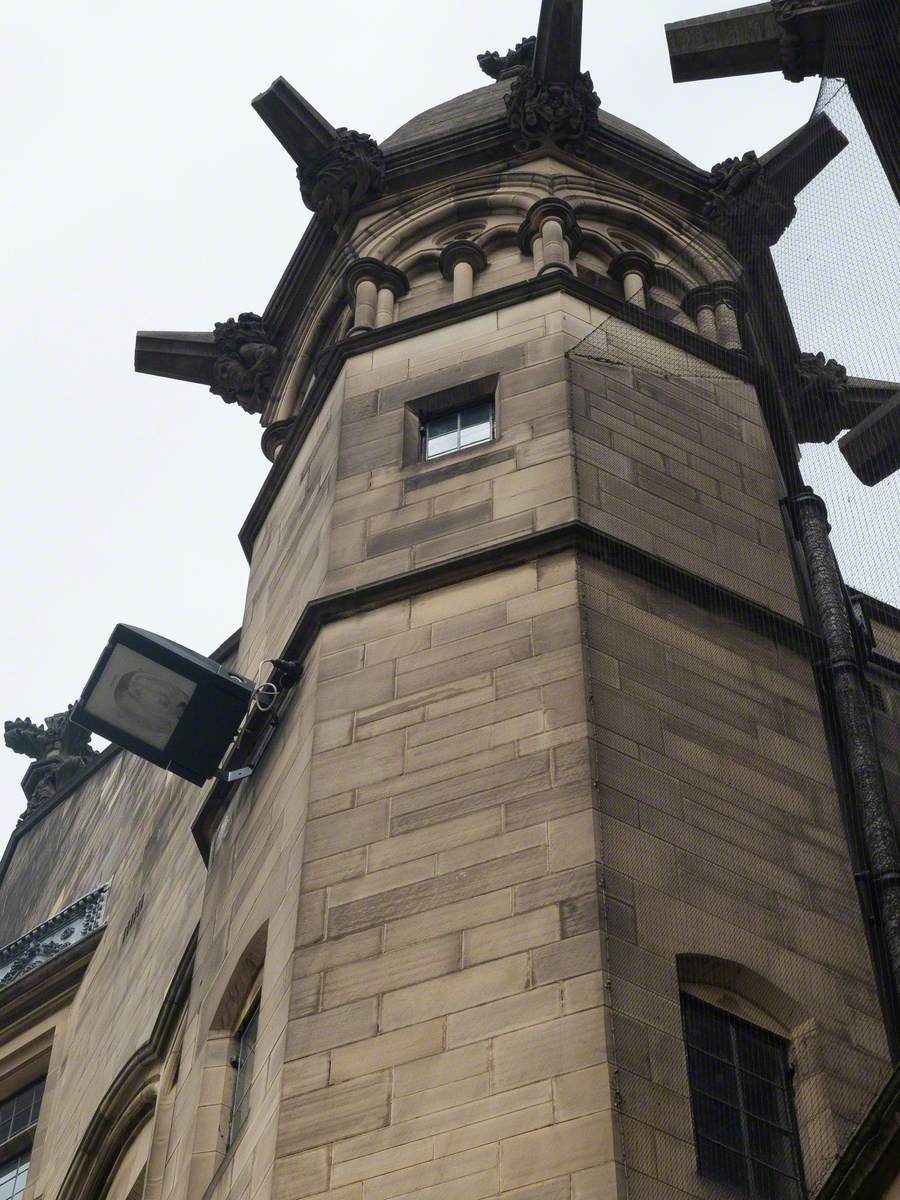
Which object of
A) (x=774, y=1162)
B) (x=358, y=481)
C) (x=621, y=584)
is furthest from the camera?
(x=358, y=481)

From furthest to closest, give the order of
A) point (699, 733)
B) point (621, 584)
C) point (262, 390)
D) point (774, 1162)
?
point (262, 390) → point (621, 584) → point (699, 733) → point (774, 1162)

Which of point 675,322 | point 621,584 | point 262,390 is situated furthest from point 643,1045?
point 262,390

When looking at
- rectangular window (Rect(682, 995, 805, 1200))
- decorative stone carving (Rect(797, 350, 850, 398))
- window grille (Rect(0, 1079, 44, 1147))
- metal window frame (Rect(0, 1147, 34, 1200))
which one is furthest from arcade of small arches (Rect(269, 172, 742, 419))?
rectangular window (Rect(682, 995, 805, 1200))

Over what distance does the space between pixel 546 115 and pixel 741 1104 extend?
38.7 ft

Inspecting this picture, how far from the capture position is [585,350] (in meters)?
18.7

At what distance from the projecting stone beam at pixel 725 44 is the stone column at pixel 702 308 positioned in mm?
3787

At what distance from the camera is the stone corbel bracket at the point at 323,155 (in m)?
22.6

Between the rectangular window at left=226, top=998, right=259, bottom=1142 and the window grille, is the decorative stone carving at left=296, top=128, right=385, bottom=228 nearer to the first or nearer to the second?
the window grille

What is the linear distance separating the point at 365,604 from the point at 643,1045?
487 centimetres

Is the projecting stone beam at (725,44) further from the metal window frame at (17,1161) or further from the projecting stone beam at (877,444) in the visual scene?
the metal window frame at (17,1161)

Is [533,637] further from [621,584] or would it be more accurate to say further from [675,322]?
[675,322]

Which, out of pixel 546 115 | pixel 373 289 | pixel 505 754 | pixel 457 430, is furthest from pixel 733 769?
pixel 546 115

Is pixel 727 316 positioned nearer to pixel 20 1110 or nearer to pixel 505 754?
pixel 505 754

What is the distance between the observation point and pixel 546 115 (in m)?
22.5
